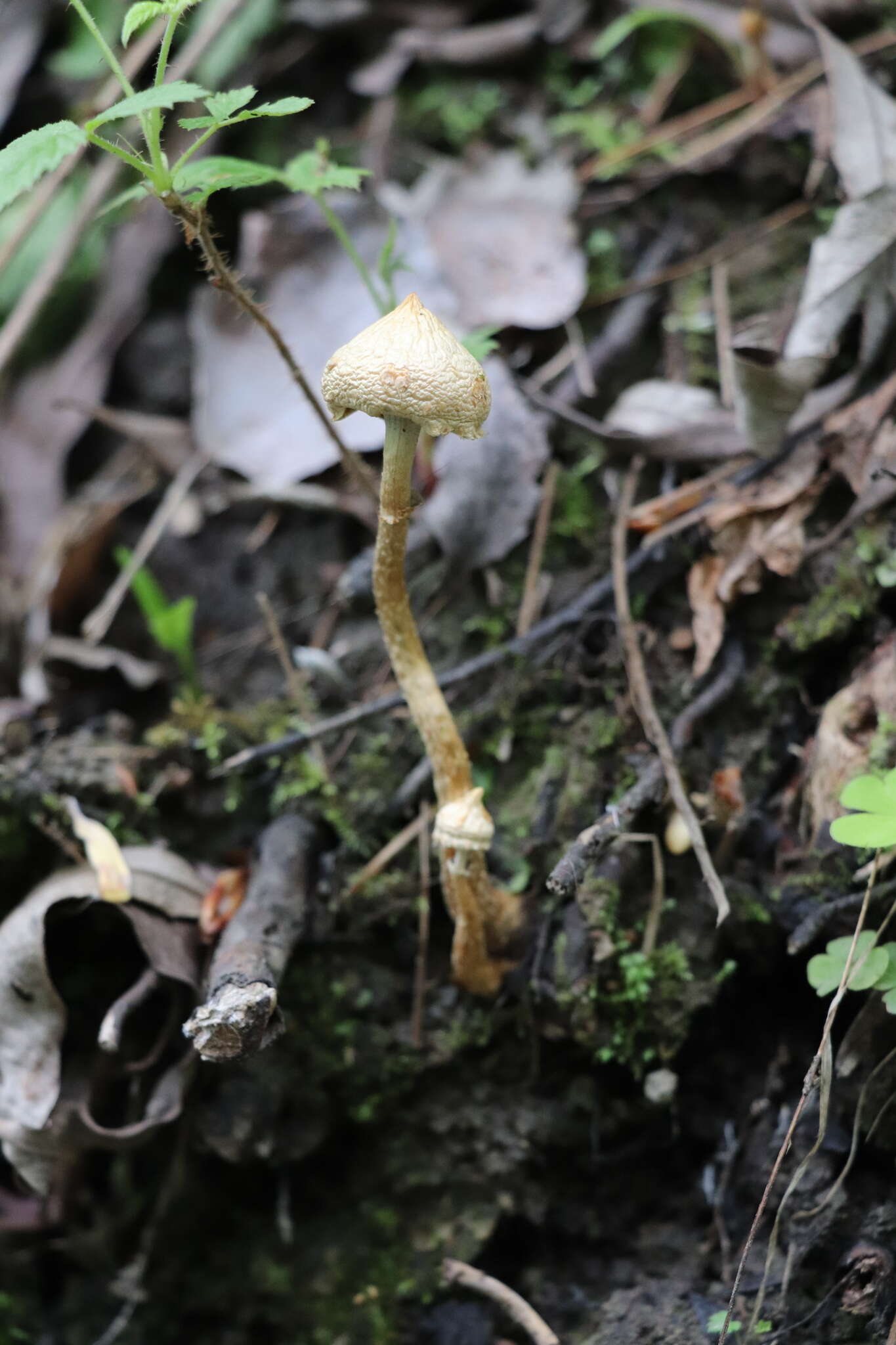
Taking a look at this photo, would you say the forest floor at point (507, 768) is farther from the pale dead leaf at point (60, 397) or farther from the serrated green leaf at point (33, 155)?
the serrated green leaf at point (33, 155)

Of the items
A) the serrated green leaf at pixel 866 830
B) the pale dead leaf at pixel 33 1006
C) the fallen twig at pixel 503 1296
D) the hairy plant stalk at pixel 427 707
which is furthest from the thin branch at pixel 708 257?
the fallen twig at pixel 503 1296

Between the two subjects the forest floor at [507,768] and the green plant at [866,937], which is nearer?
→ the green plant at [866,937]

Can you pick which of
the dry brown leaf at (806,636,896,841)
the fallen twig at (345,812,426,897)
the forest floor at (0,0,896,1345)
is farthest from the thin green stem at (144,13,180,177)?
the dry brown leaf at (806,636,896,841)

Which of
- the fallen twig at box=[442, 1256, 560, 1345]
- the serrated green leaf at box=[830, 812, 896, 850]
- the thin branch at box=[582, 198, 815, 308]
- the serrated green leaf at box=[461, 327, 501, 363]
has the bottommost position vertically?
the fallen twig at box=[442, 1256, 560, 1345]

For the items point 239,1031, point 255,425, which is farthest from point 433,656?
point 239,1031

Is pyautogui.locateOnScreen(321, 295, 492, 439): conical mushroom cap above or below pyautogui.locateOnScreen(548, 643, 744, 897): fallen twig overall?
above

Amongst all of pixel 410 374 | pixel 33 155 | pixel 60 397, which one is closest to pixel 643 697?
pixel 410 374

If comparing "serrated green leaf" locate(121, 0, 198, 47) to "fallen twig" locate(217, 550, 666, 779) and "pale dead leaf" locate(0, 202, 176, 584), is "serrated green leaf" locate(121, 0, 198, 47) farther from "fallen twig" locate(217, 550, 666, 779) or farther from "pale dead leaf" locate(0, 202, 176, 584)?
"pale dead leaf" locate(0, 202, 176, 584)
